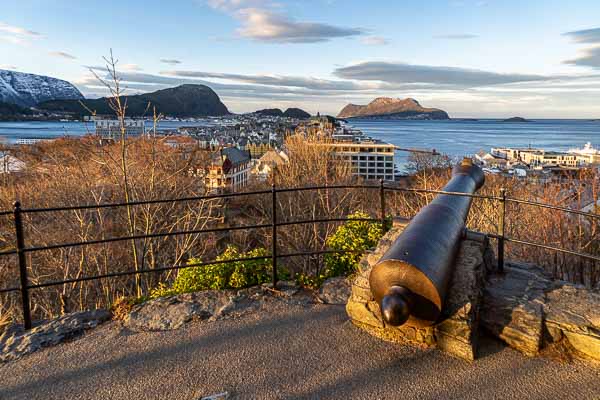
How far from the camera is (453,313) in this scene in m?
3.45

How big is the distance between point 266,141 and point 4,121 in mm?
80826

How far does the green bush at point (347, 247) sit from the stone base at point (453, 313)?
1.05 metres

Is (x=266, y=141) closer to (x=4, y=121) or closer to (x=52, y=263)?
(x=52, y=263)

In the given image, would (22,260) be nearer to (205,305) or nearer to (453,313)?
(205,305)

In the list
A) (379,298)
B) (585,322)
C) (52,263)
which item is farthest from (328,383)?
(52,263)

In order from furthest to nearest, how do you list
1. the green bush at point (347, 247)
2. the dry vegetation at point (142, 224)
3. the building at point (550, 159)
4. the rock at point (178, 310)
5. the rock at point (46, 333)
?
1. the building at point (550, 159)
2. the dry vegetation at point (142, 224)
3. the green bush at point (347, 247)
4. the rock at point (178, 310)
5. the rock at point (46, 333)

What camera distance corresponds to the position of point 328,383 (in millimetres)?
3160

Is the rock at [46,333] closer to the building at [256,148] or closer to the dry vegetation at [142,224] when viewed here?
the dry vegetation at [142,224]

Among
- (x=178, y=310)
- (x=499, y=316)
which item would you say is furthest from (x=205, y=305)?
→ (x=499, y=316)

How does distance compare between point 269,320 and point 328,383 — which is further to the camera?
point 269,320

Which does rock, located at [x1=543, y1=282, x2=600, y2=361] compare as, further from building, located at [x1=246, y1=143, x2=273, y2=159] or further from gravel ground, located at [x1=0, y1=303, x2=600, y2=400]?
building, located at [x1=246, y1=143, x2=273, y2=159]

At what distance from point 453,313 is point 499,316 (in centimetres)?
50

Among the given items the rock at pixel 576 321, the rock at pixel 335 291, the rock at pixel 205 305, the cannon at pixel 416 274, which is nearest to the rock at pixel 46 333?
the rock at pixel 205 305

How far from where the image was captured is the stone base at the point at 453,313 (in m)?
3.43
